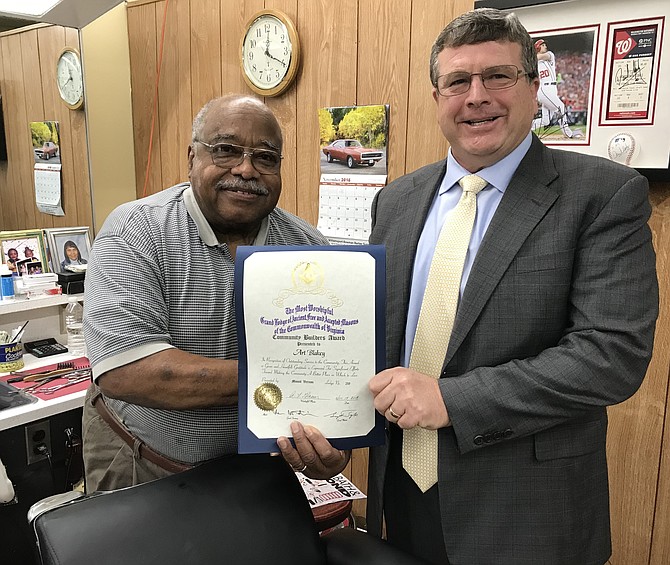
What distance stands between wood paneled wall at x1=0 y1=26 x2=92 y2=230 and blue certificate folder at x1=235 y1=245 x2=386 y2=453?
1.76 metres

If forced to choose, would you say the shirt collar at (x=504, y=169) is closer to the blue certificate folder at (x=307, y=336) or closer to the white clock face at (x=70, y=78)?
the blue certificate folder at (x=307, y=336)

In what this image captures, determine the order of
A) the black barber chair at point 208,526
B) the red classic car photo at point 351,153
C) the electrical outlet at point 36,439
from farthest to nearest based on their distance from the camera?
the red classic car photo at point 351,153, the electrical outlet at point 36,439, the black barber chair at point 208,526

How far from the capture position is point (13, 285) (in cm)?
222

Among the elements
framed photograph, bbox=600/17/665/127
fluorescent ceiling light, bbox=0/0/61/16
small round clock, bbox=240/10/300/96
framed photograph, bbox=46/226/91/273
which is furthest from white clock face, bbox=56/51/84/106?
framed photograph, bbox=600/17/665/127

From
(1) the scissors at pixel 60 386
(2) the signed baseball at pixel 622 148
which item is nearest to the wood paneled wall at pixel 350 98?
(2) the signed baseball at pixel 622 148

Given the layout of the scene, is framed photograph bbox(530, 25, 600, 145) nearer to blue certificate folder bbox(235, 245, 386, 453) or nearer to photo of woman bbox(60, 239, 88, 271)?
blue certificate folder bbox(235, 245, 386, 453)

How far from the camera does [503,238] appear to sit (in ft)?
3.52

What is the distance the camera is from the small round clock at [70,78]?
8.03ft

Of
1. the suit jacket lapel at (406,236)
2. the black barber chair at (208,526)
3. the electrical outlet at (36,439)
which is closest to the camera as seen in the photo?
the black barber chair at (208,526)

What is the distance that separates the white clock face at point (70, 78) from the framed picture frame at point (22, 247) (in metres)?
0.59

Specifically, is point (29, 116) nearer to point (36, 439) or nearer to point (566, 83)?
point (36, 439)

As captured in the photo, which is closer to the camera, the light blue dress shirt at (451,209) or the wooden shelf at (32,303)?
the light blue dress shirt at (451,209)

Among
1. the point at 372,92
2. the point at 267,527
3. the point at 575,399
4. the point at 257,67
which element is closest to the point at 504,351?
the point at 575,399

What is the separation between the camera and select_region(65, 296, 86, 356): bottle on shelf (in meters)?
2.28
